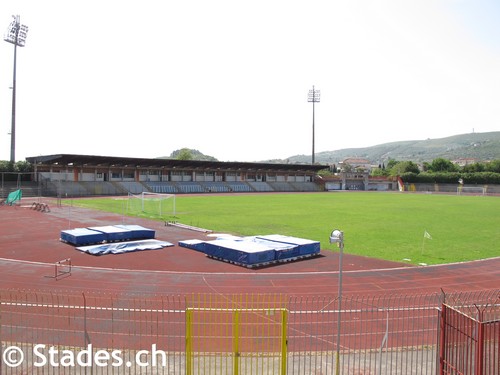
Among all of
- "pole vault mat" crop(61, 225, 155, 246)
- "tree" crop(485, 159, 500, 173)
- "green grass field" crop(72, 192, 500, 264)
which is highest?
"tree" crop(485, 159, 500, 173)

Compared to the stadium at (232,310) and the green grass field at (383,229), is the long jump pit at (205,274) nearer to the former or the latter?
the stadium at (232,310)

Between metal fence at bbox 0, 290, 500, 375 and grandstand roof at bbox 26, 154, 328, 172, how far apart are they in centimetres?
6431

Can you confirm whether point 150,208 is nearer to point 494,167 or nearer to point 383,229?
point 383,229

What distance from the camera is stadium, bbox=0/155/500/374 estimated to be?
33.6 ft

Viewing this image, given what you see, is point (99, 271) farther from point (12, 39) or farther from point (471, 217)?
point (12, 39)

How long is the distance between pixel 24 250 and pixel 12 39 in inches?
2550

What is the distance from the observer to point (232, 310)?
11.2 metres

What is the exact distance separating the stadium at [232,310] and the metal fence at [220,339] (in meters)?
0.05

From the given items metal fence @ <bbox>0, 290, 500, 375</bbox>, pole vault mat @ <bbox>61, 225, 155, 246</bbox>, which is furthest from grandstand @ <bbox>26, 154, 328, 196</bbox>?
metal fence @ <bbox>0, 290, 500, 375</bbox>

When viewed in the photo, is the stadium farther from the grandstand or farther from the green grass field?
the grandstand

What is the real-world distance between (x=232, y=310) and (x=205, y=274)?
8.96m

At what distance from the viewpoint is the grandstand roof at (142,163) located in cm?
7531

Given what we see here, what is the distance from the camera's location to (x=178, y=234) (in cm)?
3303

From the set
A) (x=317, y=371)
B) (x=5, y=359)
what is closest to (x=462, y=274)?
(x=317, y=371)
